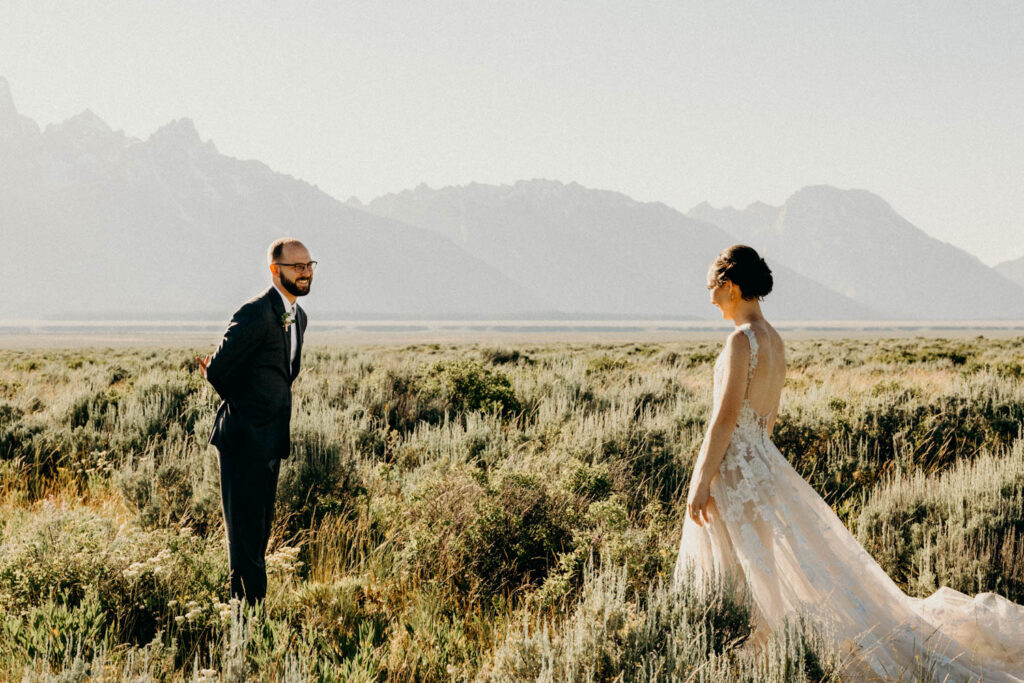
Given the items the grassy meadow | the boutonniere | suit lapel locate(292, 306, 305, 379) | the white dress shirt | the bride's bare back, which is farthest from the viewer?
suit lapel locate(292, 306, 305, 379)

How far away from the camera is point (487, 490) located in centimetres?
503

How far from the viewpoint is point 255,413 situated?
370 centimetres

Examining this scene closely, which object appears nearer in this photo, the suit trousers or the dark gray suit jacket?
the dark gray suit jacket

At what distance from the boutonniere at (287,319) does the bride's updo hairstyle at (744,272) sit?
2.32m

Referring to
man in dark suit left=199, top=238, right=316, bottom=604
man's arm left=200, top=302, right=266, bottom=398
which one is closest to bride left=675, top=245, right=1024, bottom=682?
man in dark suit left=199, top=238, right=316, bottom=604

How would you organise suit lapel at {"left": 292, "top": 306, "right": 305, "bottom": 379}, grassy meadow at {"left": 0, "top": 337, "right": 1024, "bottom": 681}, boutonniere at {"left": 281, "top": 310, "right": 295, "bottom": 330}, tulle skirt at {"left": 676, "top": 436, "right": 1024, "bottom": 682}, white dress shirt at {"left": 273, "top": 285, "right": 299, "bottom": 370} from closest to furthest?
grassy meadow at {"left": 0, "top": 337, "right": 1024, "bottom": 681}, tulle skirt at {"left": 676, "top": 436, "right": 1024, "bottom": 682}, boutonniere at {"left": 281, "top": 310, "right": 295, "bottom": 330}, white dress shirt at {"left": 273, "top": 285, "right": 299, "bottom": 370}, suit lapel at {"left": 292, "top": 306, "right": 305, "bottom": 379}

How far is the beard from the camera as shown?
370cm

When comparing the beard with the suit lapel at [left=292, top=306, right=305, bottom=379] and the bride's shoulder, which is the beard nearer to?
the suit lapel at [left=292, top=306, right=305, bottom=379]

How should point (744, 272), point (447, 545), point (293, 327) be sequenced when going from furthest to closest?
point (447, 545)
point (293, 327)
point (744, 272)

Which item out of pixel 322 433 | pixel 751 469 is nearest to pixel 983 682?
pixel 751 469

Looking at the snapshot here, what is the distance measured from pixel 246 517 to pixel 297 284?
1317 mm

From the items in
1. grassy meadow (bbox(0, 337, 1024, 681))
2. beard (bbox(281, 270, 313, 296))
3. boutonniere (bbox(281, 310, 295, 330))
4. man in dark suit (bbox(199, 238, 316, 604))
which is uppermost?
beard (bbox(281, 270, 313, 296))

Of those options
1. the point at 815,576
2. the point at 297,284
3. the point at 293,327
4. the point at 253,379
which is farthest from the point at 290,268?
the point at 815,576

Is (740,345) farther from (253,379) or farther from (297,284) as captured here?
(253,379)
